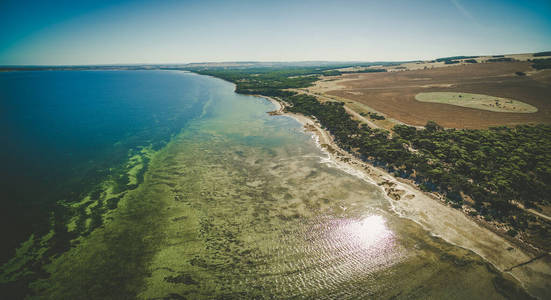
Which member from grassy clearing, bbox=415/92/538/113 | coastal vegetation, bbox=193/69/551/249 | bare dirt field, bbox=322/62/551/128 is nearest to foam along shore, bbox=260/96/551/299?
coastal vegetation, bbox=193/69/551/249

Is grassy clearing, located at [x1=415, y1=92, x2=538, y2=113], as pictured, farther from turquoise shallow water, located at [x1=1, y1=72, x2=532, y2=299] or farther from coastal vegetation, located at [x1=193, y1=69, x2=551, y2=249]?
turquoise shallow water, located at [x1=1, y1=72, x2=532, y2=299]

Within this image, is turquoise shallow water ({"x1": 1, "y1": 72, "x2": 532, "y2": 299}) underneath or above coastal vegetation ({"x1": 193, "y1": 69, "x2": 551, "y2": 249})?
underneath

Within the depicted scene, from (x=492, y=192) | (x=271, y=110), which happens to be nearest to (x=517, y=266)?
(x=492, y=192)

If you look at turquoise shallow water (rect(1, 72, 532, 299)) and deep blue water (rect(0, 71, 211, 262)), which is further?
deep blue water (rect(0, 71, 211, 262))

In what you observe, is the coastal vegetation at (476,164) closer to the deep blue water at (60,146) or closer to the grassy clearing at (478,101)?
the grassy clearing at (478,101)

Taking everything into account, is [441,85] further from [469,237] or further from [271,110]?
[469,237]

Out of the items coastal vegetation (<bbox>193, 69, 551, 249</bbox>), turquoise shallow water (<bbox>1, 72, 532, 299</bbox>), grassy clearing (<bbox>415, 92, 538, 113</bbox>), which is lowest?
turquoise shallow water (<bbox>1, 72, 532, 299</bbox>)

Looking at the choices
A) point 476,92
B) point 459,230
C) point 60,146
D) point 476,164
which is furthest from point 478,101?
point 60,146
